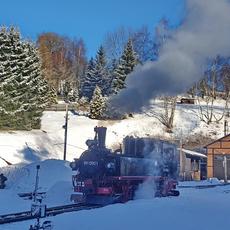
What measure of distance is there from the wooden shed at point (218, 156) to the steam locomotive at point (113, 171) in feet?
101

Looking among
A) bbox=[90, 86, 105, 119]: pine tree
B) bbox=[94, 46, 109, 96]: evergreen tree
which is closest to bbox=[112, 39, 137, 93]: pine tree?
bbox=[90, 86, 105, 119]: pine tree

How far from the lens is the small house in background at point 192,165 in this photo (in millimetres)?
52303

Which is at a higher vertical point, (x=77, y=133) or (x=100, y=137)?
(x=77, y=133)

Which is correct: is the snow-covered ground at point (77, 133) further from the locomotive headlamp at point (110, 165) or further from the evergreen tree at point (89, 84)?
the locomotive headlamp at point (110, 165)

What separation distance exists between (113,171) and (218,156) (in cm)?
3508

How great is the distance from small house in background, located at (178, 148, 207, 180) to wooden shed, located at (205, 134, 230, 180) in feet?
7.15

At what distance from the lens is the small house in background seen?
52.3 meters

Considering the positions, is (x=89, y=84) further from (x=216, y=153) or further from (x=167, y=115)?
(x=216, y=153)

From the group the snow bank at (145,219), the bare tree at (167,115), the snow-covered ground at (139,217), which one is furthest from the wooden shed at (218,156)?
the snow bank at (145,219)

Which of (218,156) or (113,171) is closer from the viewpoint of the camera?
(113,171)

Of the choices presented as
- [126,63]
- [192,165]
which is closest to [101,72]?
[192,165]

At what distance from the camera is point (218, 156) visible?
5416 centimetres

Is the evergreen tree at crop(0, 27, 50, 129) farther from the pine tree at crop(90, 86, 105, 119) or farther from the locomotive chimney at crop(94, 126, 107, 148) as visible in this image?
the locomotive chimney at crop(94, 126, 107, 148)

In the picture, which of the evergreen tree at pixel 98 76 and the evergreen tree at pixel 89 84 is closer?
the evergreen tree at pixel 98 76
